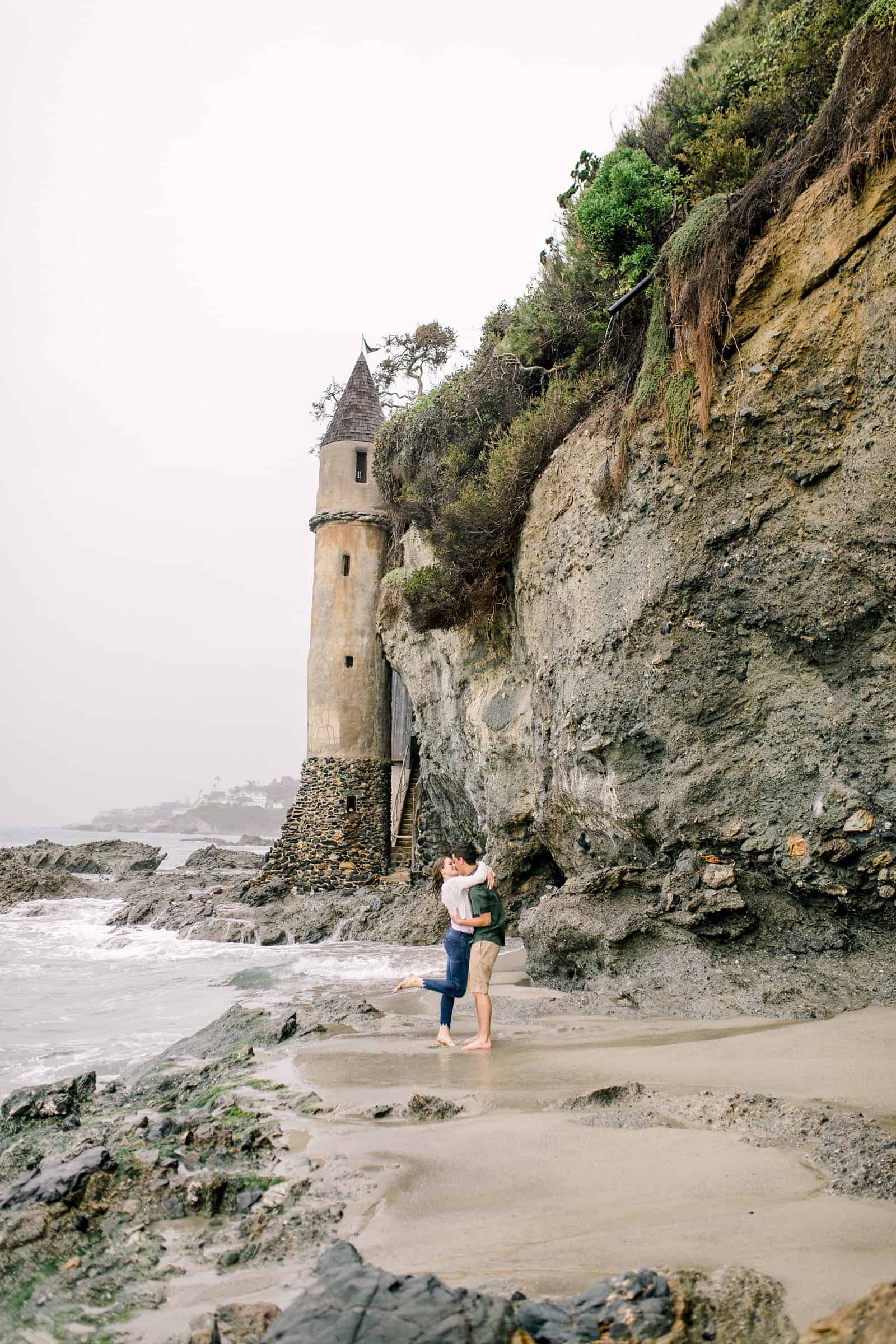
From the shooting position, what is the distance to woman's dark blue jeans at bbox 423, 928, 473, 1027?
604cm

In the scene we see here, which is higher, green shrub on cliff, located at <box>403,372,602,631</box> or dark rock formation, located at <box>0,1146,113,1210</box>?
green shrub on cliff, located at <box>403,372,602,631</box>

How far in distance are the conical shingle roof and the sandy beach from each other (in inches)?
744

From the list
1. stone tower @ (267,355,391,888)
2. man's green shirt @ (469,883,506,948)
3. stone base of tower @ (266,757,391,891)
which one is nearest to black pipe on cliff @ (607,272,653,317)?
man's green shirt @ (469,883,506,948)

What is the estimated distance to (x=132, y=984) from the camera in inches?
411

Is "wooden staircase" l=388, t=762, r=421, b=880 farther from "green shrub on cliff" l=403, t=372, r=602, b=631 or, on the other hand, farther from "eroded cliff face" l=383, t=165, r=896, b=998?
"eroded cliff face" l=383, t=165, r=896, b=998

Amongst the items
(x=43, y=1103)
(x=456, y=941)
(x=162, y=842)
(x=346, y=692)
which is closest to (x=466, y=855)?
(x=456, y=941)

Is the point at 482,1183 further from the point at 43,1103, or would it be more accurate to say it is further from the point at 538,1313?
the point at 43,1103

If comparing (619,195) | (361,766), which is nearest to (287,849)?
(361,766)

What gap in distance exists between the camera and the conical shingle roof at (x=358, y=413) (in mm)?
22109

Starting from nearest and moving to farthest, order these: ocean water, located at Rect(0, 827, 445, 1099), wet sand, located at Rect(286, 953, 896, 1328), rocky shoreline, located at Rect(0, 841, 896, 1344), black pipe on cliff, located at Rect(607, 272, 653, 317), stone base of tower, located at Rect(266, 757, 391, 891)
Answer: rocky shoreline, located at Rect(0, 841, 896, 1344), wet sand, located at Rect(286, 953, 896, 1328), ocean water, located at Rect(0, 827, 445, 1099), black pipe on cliff, located at Rect(607, 272, 653, 317), stone base of tower, located at Rect(266, 757, 391, 891)

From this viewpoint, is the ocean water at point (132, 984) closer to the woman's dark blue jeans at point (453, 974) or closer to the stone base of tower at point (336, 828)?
the woman's dark blue jeans at point (453, 974)

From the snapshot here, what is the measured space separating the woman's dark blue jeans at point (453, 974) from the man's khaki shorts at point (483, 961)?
7 cm

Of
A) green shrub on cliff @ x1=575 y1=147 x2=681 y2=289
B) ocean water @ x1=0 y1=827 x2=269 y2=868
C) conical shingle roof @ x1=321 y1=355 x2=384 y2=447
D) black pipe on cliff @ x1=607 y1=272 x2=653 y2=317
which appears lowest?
ocean water @ x1=0 y1=827 x2=269 y2=868

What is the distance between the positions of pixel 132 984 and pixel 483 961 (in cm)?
642
